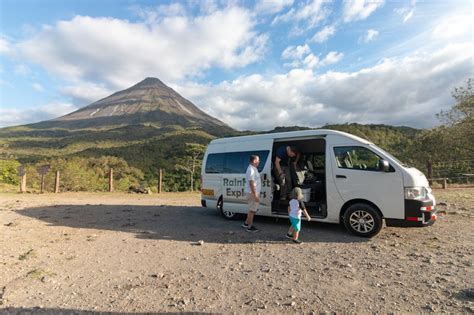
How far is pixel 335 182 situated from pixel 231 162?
9.23ft

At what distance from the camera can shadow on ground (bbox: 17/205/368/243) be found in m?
5.84

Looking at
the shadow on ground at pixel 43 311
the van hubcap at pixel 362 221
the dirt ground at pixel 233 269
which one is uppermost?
the van hubcap at pixel 362 221

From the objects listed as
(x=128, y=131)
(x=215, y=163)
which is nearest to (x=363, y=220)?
(x=215, y=163)

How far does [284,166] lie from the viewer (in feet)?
23.0

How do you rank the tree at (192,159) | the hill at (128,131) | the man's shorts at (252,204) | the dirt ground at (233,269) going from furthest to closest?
the hill at (128,131), the tree at (192,159), the man's shorts at (252,204), the dirt ground at (233,269)

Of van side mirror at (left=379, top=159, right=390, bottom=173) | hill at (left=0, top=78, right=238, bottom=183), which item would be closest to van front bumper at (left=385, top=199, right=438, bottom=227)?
van side mirror at (left=379, top=159, right=390, bottom=173)

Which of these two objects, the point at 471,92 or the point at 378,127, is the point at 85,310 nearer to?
the point at 471,92

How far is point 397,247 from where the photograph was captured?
16.4 ft

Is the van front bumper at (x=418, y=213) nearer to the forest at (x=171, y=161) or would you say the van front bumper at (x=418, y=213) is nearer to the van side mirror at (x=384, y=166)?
the van side mirror at (x=384, y=166)

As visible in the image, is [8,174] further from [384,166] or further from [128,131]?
[128,131]

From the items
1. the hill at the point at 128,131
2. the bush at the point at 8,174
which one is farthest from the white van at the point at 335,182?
the hill at the point at 128,131

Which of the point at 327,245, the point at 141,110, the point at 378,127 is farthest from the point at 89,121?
the point at 327,245

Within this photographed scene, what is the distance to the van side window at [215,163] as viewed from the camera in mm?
7970

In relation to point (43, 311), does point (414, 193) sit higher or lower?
higher
